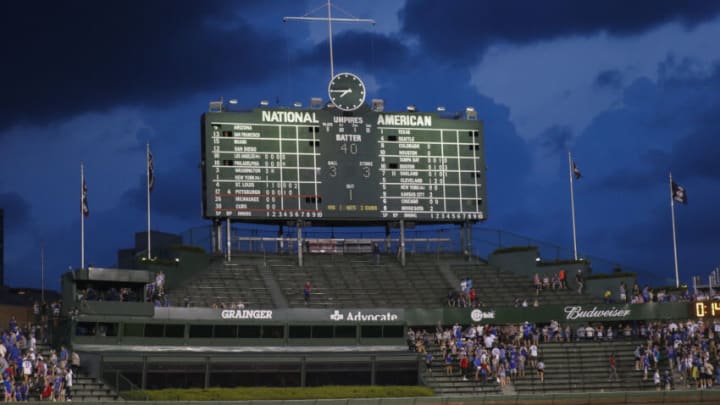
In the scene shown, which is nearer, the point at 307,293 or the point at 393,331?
the point at 393,331

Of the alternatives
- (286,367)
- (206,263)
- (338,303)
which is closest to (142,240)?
(206,263)

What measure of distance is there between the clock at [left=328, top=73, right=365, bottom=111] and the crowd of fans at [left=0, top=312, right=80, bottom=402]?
27099mm

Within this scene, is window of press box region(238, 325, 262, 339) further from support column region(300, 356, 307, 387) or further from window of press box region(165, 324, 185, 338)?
support column region(300, 356, 307, 387)

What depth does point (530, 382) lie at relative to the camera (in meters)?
68.1

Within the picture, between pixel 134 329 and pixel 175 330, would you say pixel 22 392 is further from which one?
→ pixel 175 330

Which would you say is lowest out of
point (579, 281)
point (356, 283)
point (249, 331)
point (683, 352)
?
point (683, 352)

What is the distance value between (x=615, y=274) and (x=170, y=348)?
106 feet

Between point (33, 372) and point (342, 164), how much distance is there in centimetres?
2823

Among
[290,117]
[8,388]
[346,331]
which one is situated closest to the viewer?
[8,388]

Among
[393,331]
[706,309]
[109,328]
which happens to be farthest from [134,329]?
[706,309]

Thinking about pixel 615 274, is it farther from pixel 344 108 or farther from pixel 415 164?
pixel 344 108

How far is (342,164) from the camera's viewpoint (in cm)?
7869

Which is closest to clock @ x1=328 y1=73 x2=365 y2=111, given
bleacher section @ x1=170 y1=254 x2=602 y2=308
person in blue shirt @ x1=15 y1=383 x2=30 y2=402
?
bleacher section @ x1=170 y1=254 x2=602 y2=308

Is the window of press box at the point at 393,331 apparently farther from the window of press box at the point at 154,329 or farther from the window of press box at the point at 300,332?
the window of press box at the point at 154,329
